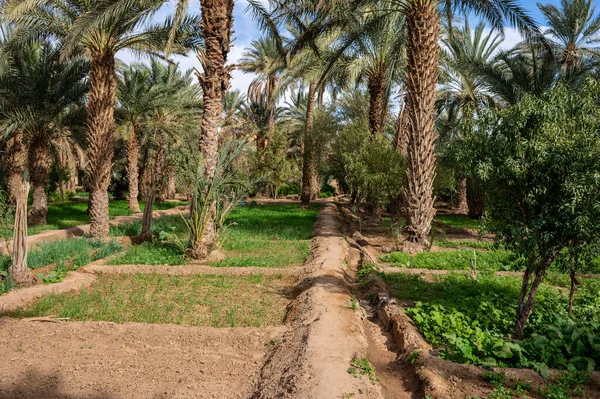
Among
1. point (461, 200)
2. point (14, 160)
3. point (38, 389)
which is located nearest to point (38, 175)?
point (14, 160)

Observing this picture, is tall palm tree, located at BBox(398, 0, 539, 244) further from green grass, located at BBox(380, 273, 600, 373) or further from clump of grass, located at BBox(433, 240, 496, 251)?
green grass, located at BBox(380, 273, 600, 373)

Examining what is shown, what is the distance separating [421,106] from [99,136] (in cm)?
968

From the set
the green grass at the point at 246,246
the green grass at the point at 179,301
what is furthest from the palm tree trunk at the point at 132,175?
the green grass at the point at 179,301

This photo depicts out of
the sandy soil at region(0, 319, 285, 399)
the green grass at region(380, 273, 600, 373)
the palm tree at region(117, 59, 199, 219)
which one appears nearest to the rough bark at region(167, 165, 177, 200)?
the palm tree at region(117, 59, 199, 219)

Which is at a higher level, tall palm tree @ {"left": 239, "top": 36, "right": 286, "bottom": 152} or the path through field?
tall palm tree @ {"left": 239, "top": 36, "right": 286, "bottom": 152}

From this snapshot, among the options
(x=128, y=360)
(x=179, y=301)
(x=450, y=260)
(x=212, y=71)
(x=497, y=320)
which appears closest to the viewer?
(x=128, y=360)

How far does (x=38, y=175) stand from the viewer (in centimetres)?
1659

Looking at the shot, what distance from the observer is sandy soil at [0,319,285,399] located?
428 centimetres

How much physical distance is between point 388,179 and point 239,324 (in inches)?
412

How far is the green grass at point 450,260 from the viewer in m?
9.88

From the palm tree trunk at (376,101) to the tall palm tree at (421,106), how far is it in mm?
7677

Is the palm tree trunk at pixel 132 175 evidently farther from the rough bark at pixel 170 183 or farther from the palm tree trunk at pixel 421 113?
the palm tree trunk at pixel 421 113

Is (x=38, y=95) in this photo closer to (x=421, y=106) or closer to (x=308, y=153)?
(x=421, y=106)

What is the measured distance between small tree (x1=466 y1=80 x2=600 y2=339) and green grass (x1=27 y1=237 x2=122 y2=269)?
26.6ft
